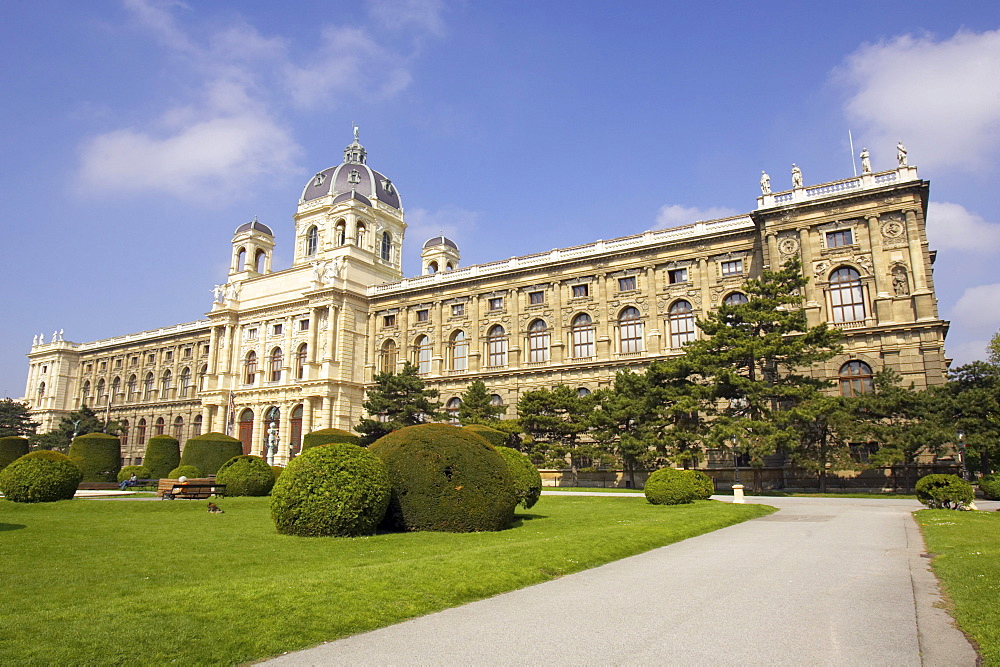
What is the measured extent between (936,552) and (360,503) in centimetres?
1156

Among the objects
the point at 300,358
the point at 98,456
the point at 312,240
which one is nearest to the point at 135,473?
the point at 98,456

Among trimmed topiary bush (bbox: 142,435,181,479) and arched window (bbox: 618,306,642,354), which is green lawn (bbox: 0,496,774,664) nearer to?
trimmed topiary bush (bbox: 142,435,181,479)

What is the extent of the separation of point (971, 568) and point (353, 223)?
57.6 metres

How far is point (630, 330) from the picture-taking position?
45531 millimetres

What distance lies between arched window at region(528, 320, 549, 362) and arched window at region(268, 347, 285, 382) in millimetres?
24502

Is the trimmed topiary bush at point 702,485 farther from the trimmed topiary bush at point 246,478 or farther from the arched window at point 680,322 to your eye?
the arched window at point 680,322

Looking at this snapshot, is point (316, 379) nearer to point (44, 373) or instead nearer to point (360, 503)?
point (360, 503)

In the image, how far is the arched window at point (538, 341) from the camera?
1924 inches

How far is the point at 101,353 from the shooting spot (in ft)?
271

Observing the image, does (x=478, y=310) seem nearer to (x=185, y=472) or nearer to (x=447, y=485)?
(x=185, y=472)

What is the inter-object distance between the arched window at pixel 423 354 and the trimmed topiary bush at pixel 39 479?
32.9 m

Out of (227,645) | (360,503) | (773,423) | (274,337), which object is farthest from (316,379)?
(227,645)

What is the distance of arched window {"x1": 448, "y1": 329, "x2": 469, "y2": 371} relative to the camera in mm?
52688

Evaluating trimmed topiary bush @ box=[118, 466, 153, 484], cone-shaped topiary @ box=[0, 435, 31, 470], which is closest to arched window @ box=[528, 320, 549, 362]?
trimmed topiary bush @ box=[118, 466, 153, 484]
